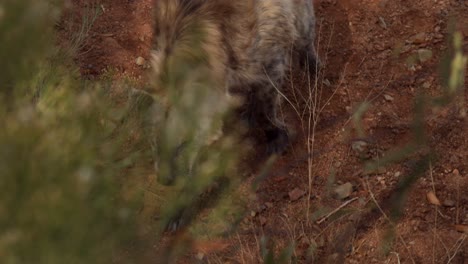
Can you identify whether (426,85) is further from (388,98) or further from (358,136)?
(358,136)

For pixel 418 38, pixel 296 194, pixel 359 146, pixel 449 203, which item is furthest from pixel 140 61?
pixel 449 203

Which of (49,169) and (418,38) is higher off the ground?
(49,169)

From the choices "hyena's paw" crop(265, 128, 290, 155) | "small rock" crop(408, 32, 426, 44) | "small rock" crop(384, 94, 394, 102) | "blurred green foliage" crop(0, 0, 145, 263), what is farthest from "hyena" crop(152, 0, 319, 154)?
"blurred green foliage" crop(0, 0, 145, 263)

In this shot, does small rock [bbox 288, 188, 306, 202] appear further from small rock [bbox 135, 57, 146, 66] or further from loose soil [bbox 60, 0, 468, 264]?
small rock [bbox 135, 57, 146, 66]

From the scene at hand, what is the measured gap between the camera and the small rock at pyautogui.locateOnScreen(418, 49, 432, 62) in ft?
17.5

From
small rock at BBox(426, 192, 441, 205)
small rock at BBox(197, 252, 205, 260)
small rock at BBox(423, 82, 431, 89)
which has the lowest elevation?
Result: small rock at BBox(197, 252, 205, 260)

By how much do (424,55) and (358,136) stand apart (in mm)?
1084

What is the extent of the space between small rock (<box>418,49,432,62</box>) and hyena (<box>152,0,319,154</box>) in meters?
0.99

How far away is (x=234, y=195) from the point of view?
177 inches

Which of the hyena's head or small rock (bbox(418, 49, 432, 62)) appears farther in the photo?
small rock (bbox(418, 49, 432, 62))

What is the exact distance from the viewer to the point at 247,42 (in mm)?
4477

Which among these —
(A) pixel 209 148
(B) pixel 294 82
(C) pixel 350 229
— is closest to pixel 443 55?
(B) pixel 294 82

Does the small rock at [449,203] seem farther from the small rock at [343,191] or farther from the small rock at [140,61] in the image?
the small rock at [140,61]

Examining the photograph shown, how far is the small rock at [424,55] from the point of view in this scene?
17.5ft
